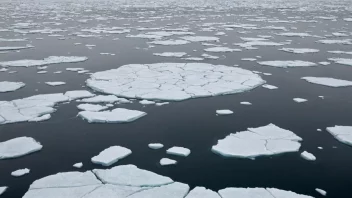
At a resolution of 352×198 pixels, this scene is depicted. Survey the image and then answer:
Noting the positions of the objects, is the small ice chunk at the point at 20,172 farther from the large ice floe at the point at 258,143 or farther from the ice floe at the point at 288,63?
the ice floe at the point at 288,63

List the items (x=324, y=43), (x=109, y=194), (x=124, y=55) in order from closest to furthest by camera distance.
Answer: (x=109, y=194) < (x=124, y=55) < (x=324, y=43)

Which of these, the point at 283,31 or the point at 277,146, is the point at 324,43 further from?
the point at 277,146

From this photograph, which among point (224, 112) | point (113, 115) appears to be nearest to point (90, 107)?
point (113, 115)

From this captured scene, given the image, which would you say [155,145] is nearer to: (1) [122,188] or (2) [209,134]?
(2) [209,134]

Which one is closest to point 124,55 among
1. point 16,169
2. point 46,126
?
point 46,126

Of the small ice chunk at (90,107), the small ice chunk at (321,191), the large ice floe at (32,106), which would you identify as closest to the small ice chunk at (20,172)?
the large ice floe at (32,106)

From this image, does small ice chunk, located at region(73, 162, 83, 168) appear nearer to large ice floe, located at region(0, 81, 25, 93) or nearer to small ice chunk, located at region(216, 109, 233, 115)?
small ice chunk, located at region(216, 109, 233, 115)

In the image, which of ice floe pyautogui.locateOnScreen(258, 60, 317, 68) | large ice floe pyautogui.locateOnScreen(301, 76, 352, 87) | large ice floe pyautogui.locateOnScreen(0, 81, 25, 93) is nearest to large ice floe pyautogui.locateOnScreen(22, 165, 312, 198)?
large ice floe pyautogui.locateOnScreen(0, 81, 25, 93)
